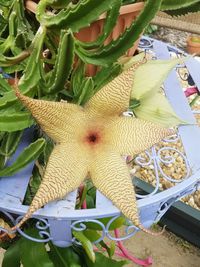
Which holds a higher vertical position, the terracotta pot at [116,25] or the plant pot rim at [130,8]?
the plant pot rim at [130,8]

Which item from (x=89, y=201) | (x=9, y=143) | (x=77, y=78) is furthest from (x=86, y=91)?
(x=89, y=201)

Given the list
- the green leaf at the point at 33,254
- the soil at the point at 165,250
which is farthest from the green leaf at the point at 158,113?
the soil at the point at 165,250

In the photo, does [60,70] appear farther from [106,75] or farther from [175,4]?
[175,4]

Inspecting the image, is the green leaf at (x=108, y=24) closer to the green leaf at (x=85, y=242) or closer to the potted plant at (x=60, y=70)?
the potted plant at (x=60, y=70)

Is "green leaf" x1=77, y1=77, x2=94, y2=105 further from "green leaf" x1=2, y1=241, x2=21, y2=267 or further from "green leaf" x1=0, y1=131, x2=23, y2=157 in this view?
"green leaf" x1=2, y1=241, x2=21, y2=267

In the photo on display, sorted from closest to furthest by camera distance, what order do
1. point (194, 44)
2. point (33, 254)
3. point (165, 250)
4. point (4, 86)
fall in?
1. point (4, 86)
2. point (33, 254)
3. point (165, 250)
4. point (194, 44)

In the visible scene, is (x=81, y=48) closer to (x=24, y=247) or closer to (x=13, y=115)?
(x=13, y=115)
